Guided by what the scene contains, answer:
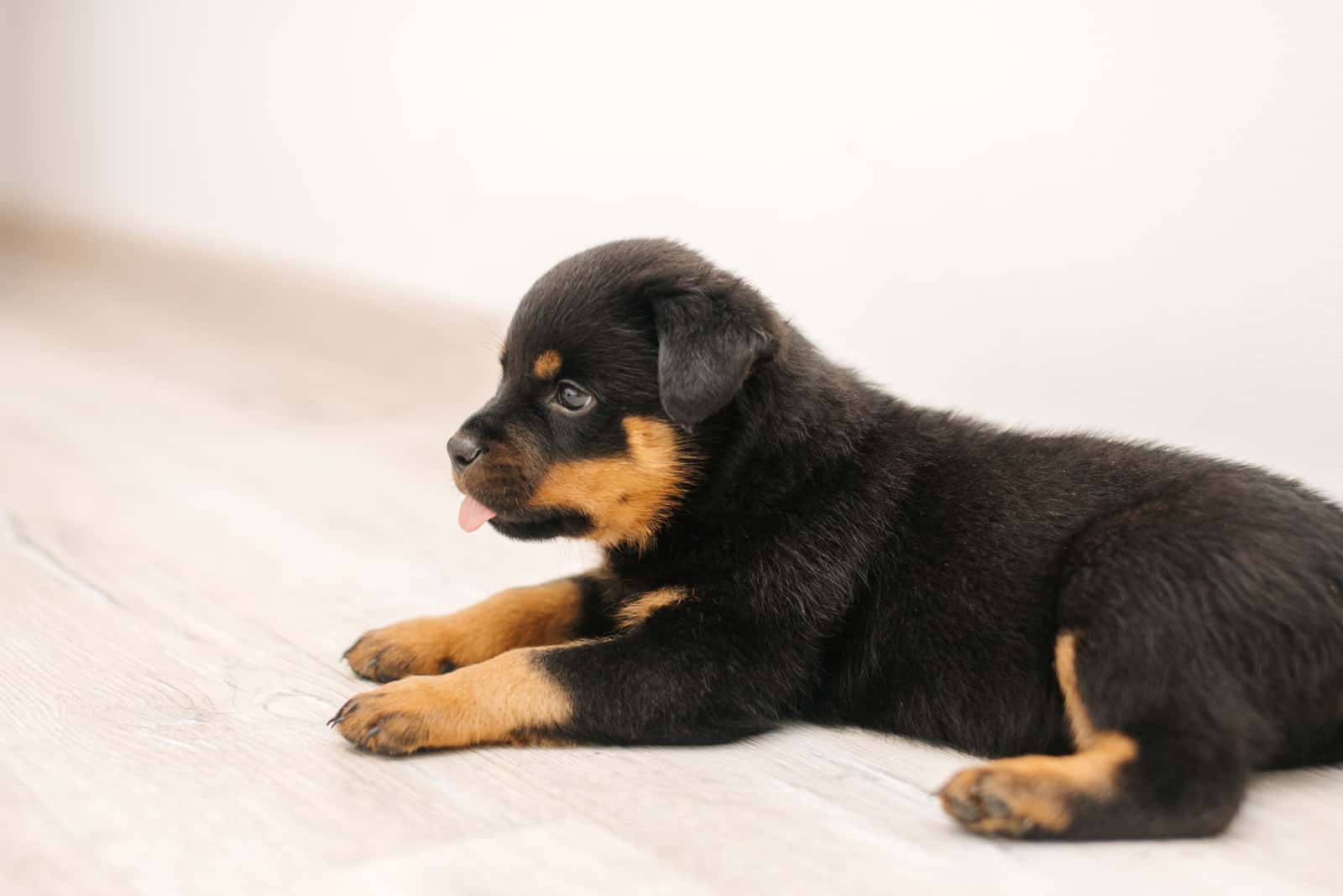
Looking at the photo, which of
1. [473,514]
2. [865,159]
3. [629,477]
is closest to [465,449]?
[473,514]

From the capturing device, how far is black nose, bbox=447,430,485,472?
2.48m

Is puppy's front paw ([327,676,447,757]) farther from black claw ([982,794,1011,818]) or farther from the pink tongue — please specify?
black claw ([982,794,1011,818])


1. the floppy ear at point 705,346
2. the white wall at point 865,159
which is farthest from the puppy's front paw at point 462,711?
the white wall at point 865,159

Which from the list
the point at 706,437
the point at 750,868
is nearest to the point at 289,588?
the point at 706,437

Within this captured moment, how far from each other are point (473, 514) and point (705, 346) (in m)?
0.56

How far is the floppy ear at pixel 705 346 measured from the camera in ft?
7.64

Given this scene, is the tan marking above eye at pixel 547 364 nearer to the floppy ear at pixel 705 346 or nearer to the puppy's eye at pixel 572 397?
the puppy's eye at pixel 572 397

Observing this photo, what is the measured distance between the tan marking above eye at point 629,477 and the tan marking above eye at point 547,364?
0.16 meters

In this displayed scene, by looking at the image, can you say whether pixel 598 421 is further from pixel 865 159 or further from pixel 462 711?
pixel 865 159

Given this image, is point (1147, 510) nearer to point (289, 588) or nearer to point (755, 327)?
point (755, 327)

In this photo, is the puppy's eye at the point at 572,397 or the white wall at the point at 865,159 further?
the white wall at the point at 865,159

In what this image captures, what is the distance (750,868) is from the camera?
1928 mm

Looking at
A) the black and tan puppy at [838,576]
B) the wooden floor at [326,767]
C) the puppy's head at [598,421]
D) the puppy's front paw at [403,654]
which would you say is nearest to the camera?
the wooden floor at [326,767]

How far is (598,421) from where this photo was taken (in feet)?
8.14
